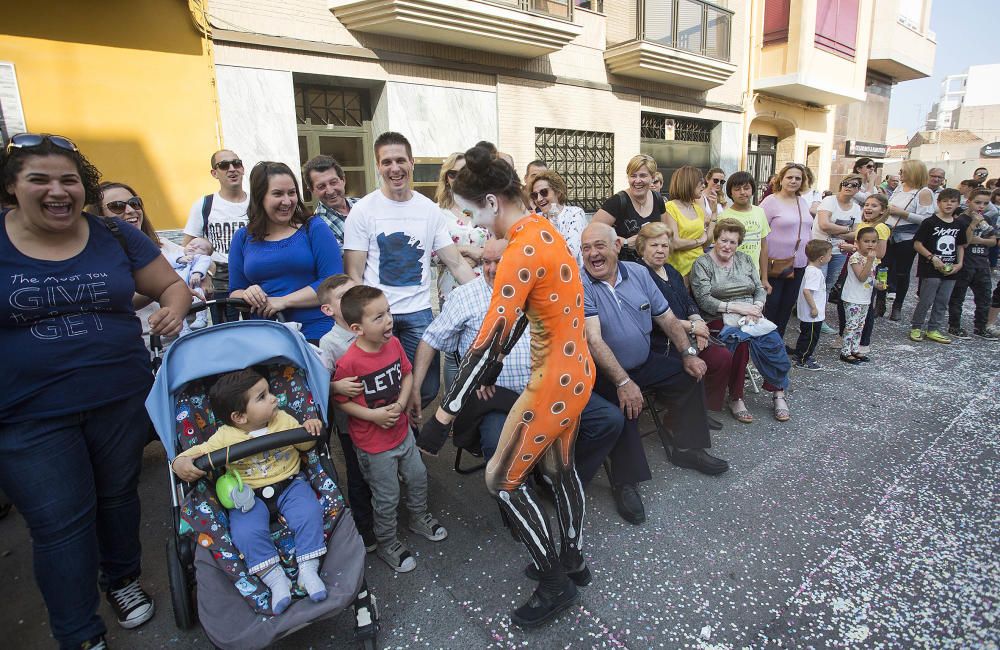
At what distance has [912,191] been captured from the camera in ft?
24.0

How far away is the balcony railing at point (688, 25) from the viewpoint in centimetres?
1229

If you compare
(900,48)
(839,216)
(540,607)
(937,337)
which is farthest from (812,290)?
(900,48)

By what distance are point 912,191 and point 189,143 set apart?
A: 381 inches

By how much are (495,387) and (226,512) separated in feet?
4.61

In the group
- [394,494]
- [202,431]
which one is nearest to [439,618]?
[394,494]

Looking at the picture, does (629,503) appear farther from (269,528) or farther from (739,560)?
(269,528)

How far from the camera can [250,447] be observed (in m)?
2.19

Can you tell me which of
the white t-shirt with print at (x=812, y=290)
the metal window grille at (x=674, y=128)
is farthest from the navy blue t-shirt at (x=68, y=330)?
the metal window grille at (x=674, y=128)

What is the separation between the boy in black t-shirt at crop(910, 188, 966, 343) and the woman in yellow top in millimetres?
3434

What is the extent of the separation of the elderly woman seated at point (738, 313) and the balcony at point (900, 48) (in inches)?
750

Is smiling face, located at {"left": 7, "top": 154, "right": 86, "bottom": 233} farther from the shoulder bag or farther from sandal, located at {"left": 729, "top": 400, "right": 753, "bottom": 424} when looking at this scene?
the shoulder bag

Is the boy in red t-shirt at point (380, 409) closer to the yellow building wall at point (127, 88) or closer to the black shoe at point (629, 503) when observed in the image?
the black shoe at point (629, 503)

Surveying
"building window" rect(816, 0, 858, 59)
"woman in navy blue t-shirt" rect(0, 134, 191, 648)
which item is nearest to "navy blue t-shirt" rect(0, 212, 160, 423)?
"woman in navy blue t-shirt" rect(0, 134, 191, 648)

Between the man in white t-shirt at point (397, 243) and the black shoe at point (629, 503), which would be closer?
the black shoe at point (629, 503)
